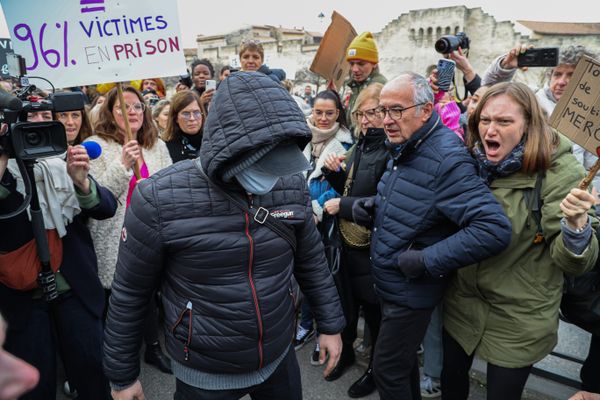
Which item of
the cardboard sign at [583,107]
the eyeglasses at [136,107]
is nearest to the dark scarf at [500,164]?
the cardboard sign at [583,107]

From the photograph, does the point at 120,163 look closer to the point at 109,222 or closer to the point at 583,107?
the point at 109,222

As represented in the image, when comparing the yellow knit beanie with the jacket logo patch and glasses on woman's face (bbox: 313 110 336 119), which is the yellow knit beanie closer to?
glasses on woman's face (bbox: 313 110 336 119)

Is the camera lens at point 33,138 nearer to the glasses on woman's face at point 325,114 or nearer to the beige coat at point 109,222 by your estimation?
the beige coat at point 109,222

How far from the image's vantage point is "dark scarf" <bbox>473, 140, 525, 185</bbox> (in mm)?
1810

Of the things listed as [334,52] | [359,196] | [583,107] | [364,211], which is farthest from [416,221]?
[334,52]

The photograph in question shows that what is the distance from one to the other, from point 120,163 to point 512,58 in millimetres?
2830

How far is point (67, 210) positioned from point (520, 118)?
219 cm

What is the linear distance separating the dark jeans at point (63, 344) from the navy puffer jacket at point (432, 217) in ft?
5.11

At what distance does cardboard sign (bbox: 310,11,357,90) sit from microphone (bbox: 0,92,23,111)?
3200mm

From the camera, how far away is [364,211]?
234 cm

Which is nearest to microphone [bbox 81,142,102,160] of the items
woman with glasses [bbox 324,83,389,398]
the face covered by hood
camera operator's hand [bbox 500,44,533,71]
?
the face covered by hood

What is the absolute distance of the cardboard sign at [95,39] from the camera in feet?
6.98

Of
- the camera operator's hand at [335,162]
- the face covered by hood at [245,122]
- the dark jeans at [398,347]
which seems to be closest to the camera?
the face covered by hood at [245,122]

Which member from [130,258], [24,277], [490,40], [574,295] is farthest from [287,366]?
[490,40]
